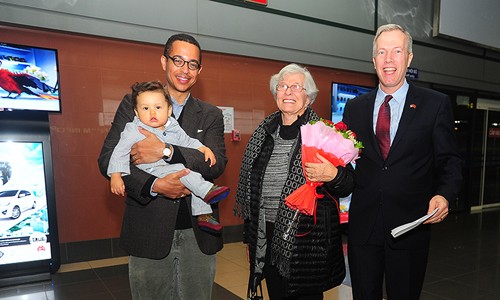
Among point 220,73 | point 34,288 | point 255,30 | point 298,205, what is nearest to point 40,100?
point 34,288

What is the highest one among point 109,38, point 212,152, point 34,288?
point 109,38

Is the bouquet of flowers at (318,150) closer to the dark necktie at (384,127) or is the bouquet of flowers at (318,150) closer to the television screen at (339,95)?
the dark necktie at (384,127)

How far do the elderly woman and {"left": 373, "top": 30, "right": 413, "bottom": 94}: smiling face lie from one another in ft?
1.24

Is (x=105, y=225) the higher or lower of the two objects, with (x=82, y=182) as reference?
lower

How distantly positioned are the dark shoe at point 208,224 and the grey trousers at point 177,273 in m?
0.08

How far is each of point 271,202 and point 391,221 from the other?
64cm

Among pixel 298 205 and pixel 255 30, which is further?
pixel 255 30

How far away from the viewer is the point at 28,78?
12.2 ft

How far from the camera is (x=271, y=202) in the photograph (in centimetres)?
189

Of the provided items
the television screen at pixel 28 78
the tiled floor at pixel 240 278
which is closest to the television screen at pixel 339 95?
the tiled floor at pixel 240 278

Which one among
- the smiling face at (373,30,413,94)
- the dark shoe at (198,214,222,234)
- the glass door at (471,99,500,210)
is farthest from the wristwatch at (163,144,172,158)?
the glass door at (471,99,500,210)

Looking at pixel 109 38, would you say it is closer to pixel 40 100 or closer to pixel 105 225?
pixel 40 100

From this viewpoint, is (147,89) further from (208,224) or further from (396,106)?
(396,106)

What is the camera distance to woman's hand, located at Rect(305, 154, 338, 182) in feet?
5.45
